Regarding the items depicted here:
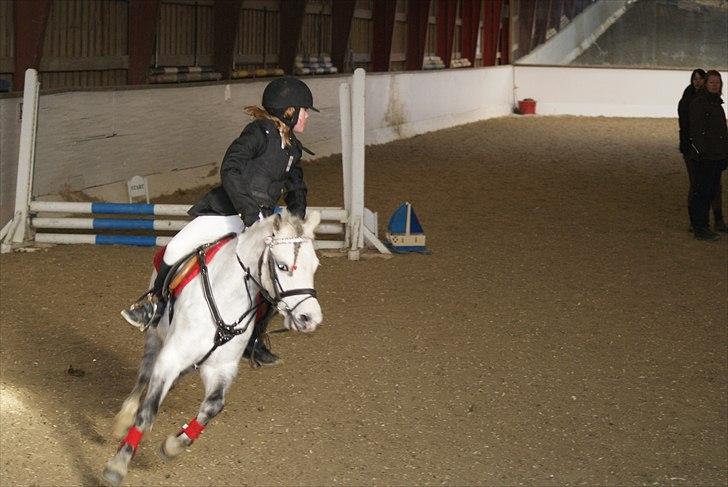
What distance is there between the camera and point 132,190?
1120cm

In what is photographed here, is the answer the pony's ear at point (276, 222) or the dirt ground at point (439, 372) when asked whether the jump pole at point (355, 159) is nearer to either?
the dirt ground at point (439, 372)

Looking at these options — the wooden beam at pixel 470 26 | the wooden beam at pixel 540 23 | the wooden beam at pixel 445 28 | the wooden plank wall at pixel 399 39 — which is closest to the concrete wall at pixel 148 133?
the wooden plank wall at pixel 399 39

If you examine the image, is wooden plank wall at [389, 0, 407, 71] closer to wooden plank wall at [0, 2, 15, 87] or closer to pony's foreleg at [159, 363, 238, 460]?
wooden plank wall at [0, 2, 15, 87]

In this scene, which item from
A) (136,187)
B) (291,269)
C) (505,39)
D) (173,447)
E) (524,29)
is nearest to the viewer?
(291,269)

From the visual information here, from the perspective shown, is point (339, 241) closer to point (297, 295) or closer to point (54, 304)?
point (54, 304)

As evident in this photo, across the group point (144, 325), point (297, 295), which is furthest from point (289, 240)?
point (144, 325)

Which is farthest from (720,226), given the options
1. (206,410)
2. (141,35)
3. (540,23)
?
(540,23)

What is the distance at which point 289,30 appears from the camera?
18938 mm

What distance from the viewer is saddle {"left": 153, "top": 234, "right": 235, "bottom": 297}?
17.1ft

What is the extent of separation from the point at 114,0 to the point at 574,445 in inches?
392

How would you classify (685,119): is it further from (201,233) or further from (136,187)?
(201,233)

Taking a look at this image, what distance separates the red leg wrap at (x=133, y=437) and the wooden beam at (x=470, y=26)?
2782cm

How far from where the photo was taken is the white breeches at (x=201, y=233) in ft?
17.9

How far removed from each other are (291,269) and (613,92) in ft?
86.6
